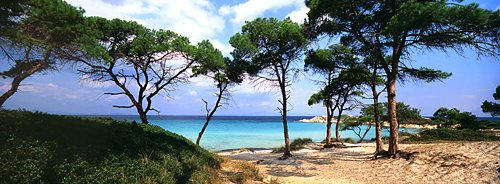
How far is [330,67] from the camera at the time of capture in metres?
16.3

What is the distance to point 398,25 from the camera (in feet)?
33.4

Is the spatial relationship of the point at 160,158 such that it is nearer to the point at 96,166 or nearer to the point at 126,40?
the point at 96,166

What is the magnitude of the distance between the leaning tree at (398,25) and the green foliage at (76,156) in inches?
361

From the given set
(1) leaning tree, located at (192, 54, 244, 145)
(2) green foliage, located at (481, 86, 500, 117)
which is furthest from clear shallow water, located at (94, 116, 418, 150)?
(2) green foliage, located at (481, 86, 500, 117)

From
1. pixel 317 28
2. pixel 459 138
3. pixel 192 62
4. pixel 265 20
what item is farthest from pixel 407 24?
pixel 459 138

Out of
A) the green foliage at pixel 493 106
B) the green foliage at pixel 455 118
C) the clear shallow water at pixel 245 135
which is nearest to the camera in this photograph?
A: the green foliage at pixel 493 106

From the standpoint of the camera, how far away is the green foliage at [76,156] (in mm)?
5383

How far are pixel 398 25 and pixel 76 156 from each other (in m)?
10.8

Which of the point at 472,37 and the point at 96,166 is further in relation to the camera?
the point at 472,37

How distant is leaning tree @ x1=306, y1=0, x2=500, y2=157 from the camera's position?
995 centimetres

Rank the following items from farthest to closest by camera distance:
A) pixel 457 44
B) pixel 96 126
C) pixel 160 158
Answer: pixel 457 44
pixel 96 126
pixel 160 158

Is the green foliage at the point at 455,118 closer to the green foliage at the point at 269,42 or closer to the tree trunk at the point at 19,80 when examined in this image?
the green foliage at the point at 269,42

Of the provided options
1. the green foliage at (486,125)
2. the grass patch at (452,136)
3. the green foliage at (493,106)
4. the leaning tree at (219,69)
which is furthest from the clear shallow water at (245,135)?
the green foliage at (493,106)

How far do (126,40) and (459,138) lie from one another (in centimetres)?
2528
